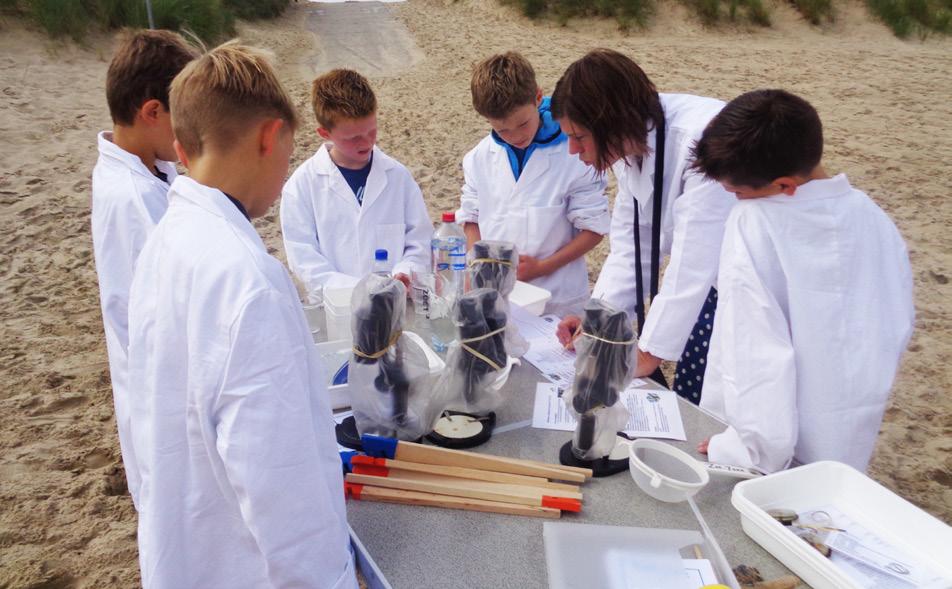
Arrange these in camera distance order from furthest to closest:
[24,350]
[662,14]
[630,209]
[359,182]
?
1. [662,14]
2. [24,350]
3. [359,182]
4. [630,209]

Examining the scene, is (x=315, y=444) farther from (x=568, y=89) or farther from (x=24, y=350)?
(x=24, y=350)

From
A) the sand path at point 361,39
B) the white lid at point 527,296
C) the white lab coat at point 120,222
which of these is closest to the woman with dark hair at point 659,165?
the white lid at point 527,296

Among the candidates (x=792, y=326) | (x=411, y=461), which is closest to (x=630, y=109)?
(x=792, y=326)

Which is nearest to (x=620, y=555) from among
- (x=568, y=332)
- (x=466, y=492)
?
(x=466, y=492)

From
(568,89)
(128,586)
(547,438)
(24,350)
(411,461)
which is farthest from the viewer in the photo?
(24,350)

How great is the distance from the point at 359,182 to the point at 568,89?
1.25 metres

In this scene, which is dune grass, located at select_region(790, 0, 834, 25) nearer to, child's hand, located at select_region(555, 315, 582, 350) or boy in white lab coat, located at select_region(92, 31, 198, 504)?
child's hand, located at select_region(555, 315, 582, 350)

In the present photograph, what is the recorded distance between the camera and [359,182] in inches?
117

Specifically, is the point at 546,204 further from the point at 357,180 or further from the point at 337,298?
the point at 337,298

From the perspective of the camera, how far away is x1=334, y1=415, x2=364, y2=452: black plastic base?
1673mm

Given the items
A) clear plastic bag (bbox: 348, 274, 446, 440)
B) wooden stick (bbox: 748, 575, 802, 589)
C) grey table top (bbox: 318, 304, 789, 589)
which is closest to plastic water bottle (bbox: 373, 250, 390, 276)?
clear plastic bag (bbox: 348, 274, 446, 440)

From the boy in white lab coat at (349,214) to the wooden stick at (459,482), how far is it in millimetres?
1275

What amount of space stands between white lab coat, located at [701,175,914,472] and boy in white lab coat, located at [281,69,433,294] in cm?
158

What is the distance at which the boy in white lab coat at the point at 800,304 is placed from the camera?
5.09ft
